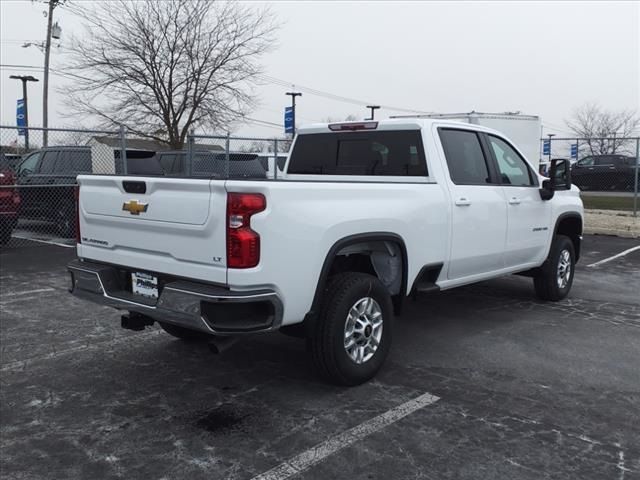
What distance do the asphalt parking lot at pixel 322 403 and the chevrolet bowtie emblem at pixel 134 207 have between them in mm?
1282

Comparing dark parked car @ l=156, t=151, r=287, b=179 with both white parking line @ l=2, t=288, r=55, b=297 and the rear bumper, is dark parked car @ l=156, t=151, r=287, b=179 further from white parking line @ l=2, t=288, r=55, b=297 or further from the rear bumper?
the rear bumper

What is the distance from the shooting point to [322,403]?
161 inches

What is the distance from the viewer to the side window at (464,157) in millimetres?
5227

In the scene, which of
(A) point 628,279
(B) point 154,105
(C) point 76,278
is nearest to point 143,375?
(C) point 76,278

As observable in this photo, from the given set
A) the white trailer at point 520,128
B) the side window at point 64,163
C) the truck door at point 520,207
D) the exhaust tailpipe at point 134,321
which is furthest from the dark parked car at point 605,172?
the exhaust tailpipe at point 134,321

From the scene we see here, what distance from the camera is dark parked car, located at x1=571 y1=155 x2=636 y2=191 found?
26.4 meters

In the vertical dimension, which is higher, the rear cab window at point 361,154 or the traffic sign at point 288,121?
the traffic sign at point 288,121

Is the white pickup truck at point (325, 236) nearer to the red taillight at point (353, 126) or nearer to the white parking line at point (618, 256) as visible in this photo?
the red taillight at point (353, 126)

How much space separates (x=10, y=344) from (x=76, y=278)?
144cm

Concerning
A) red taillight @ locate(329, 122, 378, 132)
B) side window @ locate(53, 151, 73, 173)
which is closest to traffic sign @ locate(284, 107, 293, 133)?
side window @ locate(53, 151, 73, 173)

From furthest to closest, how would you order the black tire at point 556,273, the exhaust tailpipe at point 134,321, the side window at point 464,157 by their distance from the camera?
1. the black tire at point 556,273
2. the side window at point 464,157
3. the exhaust tailpipe at point 134,321

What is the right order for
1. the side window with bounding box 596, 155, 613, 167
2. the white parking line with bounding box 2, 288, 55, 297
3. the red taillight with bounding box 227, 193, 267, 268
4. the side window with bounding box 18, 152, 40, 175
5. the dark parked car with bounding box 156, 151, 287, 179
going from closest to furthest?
1. the red taillight with bounding box 227, 193, 267, 268
2. the white parking line with bounding box 2, 288, 55, 297
3. the side window with bounding box 18, 152, 40, 175
4. the dark parked car with bounding box 156, 151, 287, 179
5. the side window with bounding box 596, 155, 613, 167

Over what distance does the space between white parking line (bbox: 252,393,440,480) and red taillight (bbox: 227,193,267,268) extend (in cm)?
110

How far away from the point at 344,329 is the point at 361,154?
77.5 inches
